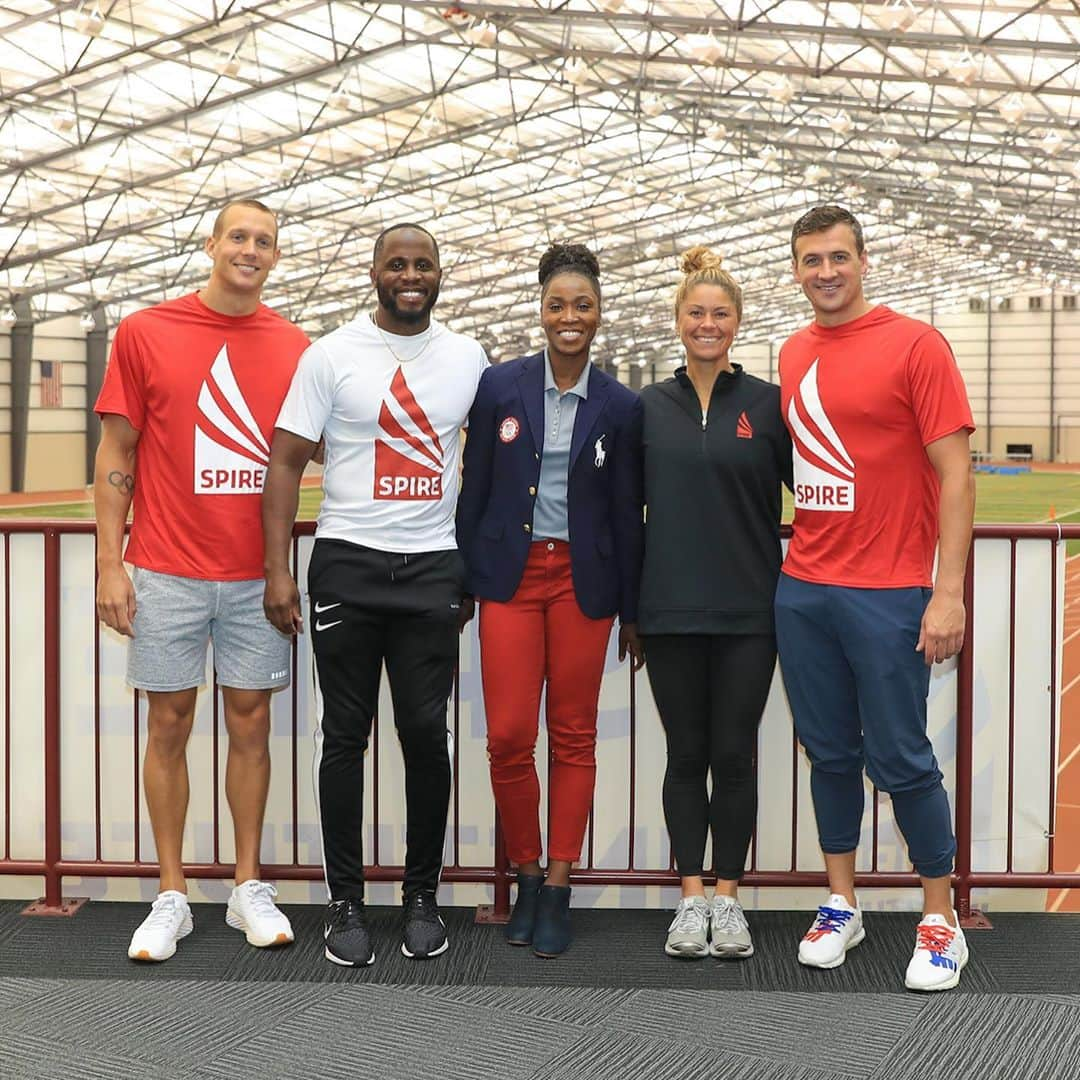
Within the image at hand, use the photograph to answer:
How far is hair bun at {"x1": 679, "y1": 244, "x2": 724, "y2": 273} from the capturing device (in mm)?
3285

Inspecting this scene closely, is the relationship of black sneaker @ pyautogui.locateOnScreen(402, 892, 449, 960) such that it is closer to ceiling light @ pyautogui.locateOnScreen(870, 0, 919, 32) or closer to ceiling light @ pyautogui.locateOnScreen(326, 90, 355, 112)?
ceiling light @ pyautogui.locateOnScreen(870, 0, 919, 32)

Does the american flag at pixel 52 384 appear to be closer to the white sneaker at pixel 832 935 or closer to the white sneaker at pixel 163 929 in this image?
the white sneaker at pixel 163 929

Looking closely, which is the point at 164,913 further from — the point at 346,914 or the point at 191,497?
the point at 191,497

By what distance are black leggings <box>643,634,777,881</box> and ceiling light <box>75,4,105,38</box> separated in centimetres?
1183

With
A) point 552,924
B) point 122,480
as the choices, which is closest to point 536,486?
point 122,480

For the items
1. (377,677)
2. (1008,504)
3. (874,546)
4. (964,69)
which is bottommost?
(377,677)

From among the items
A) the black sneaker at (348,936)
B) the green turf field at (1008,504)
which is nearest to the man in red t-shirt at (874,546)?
the black sneaker at (348,936)

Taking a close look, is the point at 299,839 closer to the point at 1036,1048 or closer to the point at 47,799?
the point at 47,799

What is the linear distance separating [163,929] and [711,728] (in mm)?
1607

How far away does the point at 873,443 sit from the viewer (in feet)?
9.93

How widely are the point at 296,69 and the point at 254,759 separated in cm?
1645

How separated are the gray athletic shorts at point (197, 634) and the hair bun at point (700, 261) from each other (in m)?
1.48

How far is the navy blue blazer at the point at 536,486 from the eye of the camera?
3.18 m

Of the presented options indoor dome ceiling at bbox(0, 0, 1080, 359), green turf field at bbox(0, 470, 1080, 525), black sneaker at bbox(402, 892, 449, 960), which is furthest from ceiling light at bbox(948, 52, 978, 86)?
black sneaker at bbox(402, 892, 449, 960)
